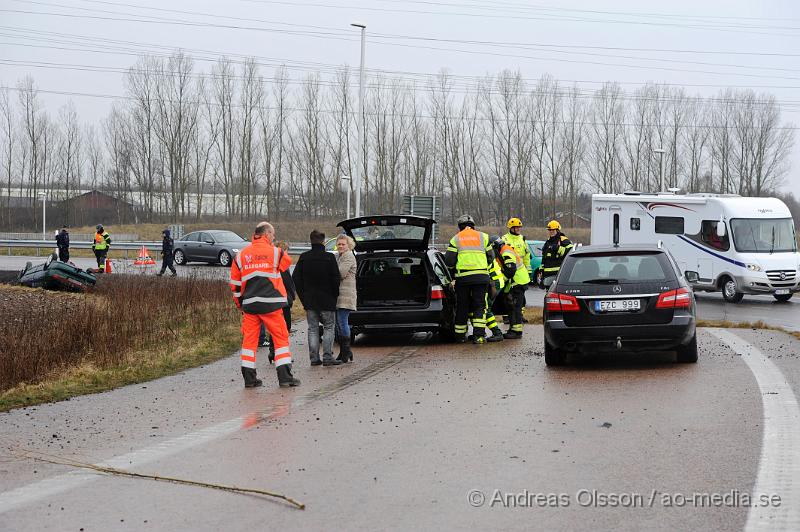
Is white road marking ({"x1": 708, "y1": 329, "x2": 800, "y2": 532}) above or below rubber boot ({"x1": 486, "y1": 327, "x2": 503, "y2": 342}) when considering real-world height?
above

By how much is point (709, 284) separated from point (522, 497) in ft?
72.8

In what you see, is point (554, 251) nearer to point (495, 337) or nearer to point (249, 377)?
point (495, 337)

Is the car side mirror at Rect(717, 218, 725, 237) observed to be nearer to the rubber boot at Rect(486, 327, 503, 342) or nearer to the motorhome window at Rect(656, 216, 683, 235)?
the motorhome window at Rect(656, 216, 683, 235)

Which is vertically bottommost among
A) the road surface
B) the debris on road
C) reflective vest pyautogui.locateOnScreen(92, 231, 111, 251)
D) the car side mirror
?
the road surface

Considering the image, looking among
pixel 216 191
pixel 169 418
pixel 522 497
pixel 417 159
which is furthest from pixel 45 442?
pixel 216 191

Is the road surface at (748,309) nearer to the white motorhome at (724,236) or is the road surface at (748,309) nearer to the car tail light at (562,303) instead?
the white motorhome at (724,236)

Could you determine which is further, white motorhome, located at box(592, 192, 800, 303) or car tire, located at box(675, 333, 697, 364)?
white motorhome, located at box(592, 192, 800, 303)

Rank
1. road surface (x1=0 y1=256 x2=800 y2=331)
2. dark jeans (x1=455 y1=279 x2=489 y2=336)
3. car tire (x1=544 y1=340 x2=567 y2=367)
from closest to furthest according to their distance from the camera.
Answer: car tire (x1=544 y1=340 x2=567 y2=367)
dark jeans (x1=455 y1=279 x2=489 y2=336)
road surface (x1=0 y1=256 x2=800 y2=331)

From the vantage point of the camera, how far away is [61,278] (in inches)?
1110

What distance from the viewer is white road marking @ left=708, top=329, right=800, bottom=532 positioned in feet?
17.7

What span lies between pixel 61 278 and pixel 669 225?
56.1 ft

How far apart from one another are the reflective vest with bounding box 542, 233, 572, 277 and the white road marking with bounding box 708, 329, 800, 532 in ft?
20.2

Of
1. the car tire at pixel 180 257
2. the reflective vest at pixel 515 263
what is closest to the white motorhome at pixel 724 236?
the reflective vest at pixel 515 263

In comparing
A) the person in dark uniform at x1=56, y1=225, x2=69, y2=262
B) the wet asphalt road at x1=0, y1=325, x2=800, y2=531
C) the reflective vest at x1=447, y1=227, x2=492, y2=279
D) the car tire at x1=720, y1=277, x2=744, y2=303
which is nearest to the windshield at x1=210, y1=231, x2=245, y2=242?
the person in dark uniform at x1=56, y1=225, x2=69, y2=262
